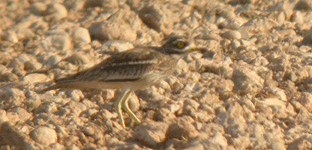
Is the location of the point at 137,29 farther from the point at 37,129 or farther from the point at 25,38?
the point at 37,129

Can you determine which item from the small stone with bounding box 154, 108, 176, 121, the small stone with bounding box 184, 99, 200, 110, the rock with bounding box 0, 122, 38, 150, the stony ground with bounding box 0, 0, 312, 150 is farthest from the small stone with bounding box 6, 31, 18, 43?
the small stone with bounding box 184, 99, 200, 110

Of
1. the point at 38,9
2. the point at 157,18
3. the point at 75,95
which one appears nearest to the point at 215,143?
the point at 75,95

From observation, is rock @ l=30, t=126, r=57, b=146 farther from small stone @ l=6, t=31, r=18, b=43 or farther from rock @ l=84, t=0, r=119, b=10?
rock @ l=84, t=0, r=119, b=10

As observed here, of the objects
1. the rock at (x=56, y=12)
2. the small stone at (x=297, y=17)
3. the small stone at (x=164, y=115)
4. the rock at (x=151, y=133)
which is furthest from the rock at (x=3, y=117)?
the small stone at (x=297, y=17)

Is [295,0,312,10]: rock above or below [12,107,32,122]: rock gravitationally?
above

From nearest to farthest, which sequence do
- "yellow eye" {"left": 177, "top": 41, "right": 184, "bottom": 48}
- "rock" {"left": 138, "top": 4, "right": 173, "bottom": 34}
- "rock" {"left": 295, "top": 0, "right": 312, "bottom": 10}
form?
"yellow eye" {"left": 177, "top": 41, "right": 184, "bottom": 48}
"rock" {"left": 138, "top": 4, "right": 173, "bottom": 34}
"rock" {"left": 295, "top": 0, "right": 312, "bottom": 10}

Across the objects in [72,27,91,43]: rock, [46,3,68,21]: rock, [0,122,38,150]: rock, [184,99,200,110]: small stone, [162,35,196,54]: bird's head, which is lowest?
[184,99,200,110]: small stone

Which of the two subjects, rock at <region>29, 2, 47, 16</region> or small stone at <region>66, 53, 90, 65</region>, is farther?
rock at <region>29, 2, 47, 16</region>
